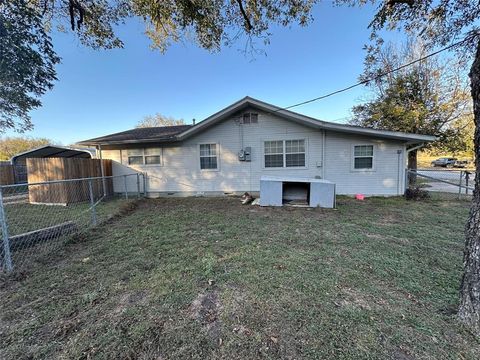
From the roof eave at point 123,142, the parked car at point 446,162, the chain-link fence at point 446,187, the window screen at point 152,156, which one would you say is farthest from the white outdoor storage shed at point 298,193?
the parked car at point 446,162

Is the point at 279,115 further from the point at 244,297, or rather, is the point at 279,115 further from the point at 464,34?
the point at 244,297

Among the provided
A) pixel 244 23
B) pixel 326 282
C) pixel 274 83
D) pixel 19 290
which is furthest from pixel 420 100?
pixel 19 290

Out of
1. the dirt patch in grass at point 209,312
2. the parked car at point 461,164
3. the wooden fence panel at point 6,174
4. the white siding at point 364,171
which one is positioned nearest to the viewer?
the dirt patch in grass at point 209,312

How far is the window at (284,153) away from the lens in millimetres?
9281

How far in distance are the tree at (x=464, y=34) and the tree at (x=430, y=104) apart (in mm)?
7817

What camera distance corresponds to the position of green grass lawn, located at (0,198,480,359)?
1.78m

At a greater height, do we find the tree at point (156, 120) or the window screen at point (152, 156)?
the tree at point (156, 120)

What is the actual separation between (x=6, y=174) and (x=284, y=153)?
61.0ft

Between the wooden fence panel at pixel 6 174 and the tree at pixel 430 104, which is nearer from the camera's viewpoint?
the tree at pixel 430 104

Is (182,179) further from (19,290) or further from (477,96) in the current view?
(477,96)

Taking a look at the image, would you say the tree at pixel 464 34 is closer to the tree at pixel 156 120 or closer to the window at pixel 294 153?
the window at pixel 294 153

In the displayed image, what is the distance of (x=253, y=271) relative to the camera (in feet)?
10.0

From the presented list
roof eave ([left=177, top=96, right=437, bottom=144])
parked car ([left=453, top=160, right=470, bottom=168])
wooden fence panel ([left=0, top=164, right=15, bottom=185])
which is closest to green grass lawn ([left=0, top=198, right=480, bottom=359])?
roof eave ([left=177, top=96, right=437, bottom=144])

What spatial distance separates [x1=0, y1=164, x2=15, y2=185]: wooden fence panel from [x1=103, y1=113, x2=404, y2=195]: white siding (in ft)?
30.7
